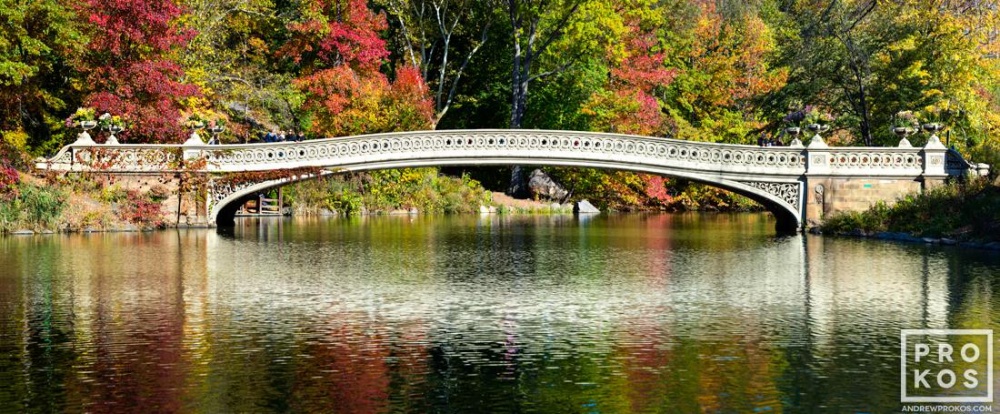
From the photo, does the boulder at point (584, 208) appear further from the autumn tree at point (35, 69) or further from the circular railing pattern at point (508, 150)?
the autumn tree at point (35, 69)

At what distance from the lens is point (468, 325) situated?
15.0 m

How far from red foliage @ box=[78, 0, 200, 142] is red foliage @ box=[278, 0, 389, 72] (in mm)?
10330

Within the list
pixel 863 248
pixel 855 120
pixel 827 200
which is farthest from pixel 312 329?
pixel 855 120

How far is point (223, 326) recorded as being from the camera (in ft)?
49.0

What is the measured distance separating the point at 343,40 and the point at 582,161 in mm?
17479

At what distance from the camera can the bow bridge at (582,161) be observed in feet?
119

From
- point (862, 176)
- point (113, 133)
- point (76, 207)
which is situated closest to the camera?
point (76, 207)

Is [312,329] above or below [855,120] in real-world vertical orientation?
below

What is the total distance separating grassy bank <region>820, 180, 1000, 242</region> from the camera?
30312 millimetres

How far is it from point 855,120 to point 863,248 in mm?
19462

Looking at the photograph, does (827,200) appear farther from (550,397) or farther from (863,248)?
(550,397)

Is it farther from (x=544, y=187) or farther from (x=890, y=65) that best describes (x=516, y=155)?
(x=544, y=187)

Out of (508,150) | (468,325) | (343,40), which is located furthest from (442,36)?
(468,325)

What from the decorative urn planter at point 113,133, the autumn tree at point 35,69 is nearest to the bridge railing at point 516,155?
the decorative urn planter at point 113,133
